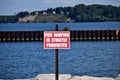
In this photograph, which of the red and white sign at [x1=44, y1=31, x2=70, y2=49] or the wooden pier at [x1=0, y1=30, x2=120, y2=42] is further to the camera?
the wooden pier at [x1=0, y1=30, x2=120, y2=42]

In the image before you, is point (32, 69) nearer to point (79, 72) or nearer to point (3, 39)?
Result: point (79, 72)

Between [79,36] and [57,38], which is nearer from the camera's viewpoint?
[57,38]

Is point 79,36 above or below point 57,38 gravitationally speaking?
below

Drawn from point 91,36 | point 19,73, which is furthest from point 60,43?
point 91,36

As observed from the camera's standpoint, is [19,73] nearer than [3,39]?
Yes

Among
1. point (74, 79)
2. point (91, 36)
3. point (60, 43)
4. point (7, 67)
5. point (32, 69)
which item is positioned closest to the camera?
point (60, 43)

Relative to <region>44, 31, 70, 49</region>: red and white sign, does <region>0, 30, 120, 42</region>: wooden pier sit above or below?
below

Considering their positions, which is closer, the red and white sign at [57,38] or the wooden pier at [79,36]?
the red and white sign at [57,38]

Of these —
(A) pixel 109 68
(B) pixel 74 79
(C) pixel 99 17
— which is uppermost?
(B) pixel 74 79

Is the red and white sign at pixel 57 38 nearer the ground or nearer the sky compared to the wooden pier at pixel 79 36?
nearer the sky

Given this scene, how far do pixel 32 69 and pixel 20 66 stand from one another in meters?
3.40

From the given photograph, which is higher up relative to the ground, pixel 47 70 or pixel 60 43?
pixel 60 43

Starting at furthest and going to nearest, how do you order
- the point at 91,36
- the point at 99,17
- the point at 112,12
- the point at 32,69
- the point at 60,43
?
1. the point at 99,17
2. the point at 112,12
3. the point at 91,36
4. the point at 32,69
5. the point at 60,43

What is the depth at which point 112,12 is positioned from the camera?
16850 cm
